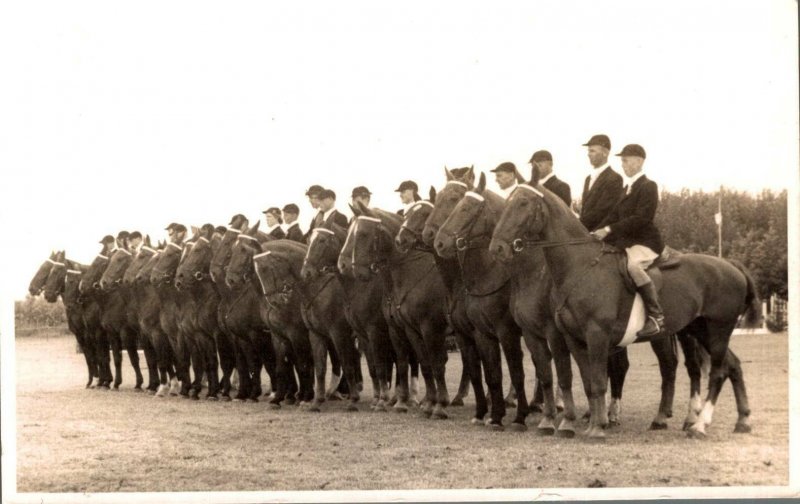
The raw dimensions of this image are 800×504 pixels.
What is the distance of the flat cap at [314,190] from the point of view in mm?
17578

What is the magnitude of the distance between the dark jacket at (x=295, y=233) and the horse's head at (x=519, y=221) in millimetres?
6317

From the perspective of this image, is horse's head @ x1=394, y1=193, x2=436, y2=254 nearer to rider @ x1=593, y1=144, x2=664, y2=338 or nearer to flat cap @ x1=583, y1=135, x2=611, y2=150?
flat cap @ x1=583, y1=135, x2=611, y2=150

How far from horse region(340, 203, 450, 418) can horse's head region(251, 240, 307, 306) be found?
1.91 meters

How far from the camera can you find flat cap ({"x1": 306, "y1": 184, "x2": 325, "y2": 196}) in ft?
57.7

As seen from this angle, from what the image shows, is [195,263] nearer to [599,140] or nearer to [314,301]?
[314,301]

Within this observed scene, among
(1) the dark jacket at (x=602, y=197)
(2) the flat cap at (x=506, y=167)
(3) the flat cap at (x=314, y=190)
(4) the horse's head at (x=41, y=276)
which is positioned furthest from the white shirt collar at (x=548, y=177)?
(4) the horse's head at (x=41, y=276)

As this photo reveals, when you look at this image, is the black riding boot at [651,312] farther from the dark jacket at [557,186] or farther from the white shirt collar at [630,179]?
the dark jacket at [557,186]

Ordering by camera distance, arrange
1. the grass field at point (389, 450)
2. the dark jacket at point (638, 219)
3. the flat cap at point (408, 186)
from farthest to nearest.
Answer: the flat cap at point (408, 186) < the dark jacket at point (638, 219) < the grass field at point (389, 450)

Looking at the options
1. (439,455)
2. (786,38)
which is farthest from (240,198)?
(786,38)

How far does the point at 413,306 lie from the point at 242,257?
11.3ft

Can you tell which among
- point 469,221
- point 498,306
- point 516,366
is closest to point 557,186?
point 469,221

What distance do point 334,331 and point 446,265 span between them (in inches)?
109

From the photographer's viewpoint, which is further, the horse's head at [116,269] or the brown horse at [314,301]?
the horse's head at [116,269]

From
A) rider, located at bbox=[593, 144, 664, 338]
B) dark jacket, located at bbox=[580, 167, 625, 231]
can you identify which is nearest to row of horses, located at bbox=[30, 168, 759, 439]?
rider, located at bbox=[593, 144, 664, 338]
